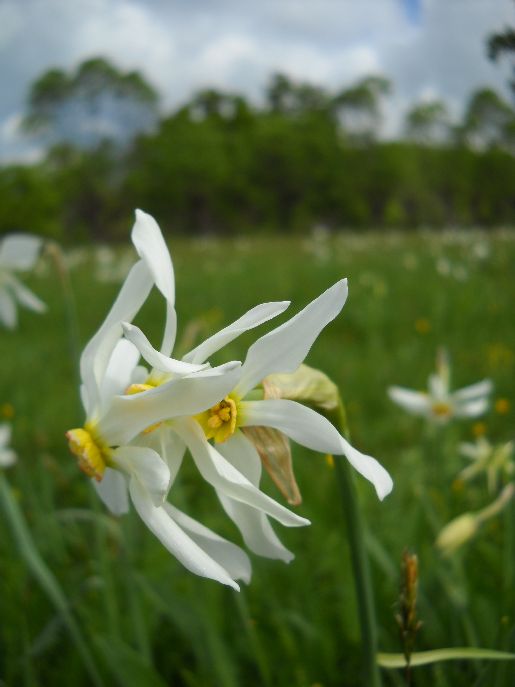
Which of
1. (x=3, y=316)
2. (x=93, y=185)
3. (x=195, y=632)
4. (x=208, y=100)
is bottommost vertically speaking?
(x=195, y=632)

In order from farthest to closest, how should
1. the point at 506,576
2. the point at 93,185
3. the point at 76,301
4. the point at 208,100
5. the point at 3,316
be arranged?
the point at 208,100
the point at 93,185
the point at 76,301
the point at 3,316
the point at 506,576

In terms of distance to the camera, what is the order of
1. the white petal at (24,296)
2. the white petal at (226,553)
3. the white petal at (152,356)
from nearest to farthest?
the white petal at (152,356) → the white petal at (226,553) → the white petal at (24,296)

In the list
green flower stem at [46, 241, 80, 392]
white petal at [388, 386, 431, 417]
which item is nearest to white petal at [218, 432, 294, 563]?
green flower stem at [46, 241, 80, 392]

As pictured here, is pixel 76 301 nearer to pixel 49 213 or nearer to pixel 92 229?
pixel 49 213

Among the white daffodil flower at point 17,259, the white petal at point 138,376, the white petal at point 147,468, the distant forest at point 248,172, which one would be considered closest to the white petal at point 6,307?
the white daffodil flower at point 17,259

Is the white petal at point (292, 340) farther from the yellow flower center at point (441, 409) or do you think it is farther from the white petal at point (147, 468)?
the yellow flower center at point (441, 409)

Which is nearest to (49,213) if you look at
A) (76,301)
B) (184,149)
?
(184,149)
